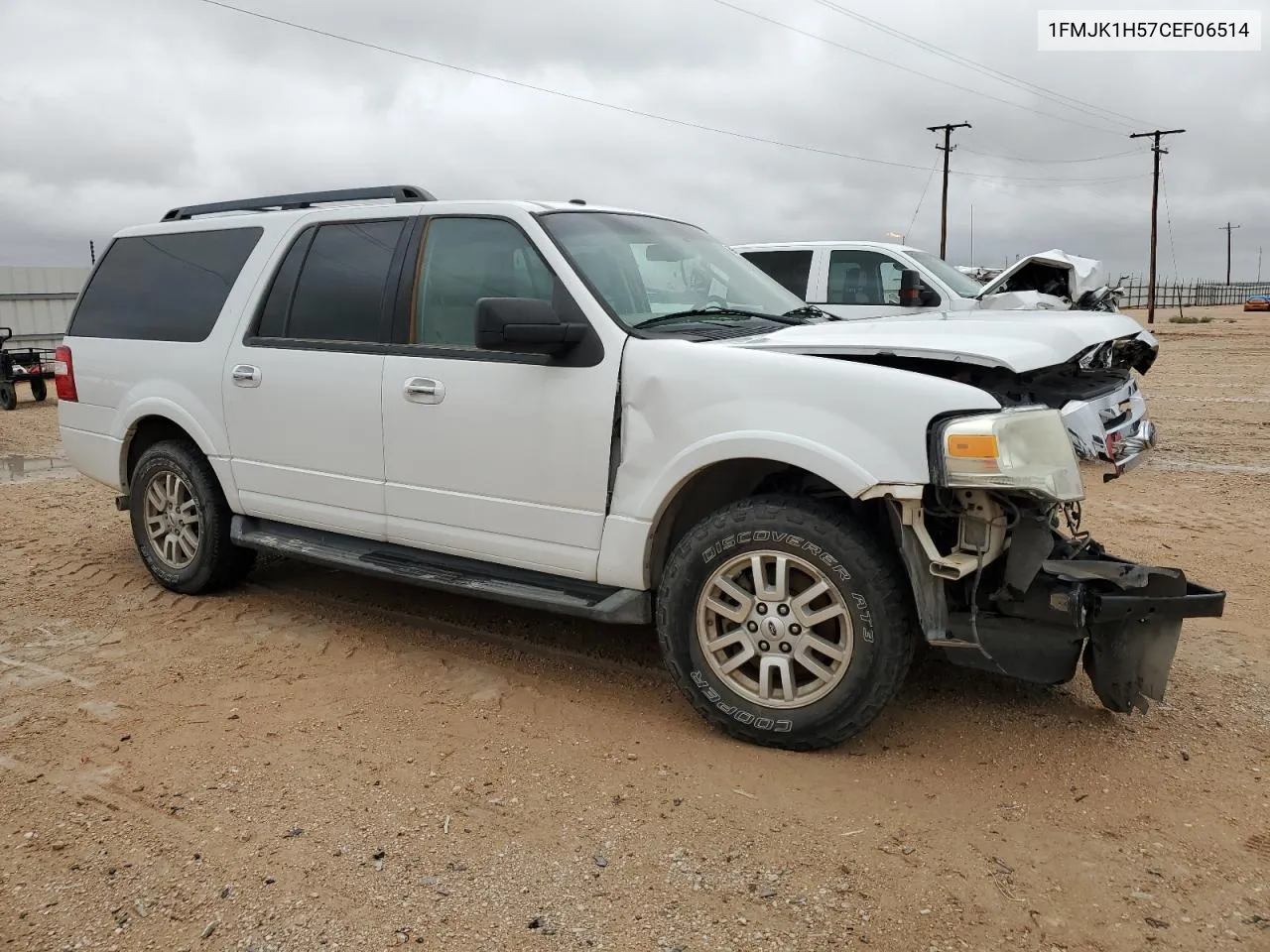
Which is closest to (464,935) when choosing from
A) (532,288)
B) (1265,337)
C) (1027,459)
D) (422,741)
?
(422,741)

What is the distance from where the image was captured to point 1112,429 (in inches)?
154

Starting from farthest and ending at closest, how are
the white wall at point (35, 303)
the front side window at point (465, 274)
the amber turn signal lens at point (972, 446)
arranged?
the white wall at point (35, 303) < the front side window at point (465, 274) < the amber turn signal lens at point (972, 446)

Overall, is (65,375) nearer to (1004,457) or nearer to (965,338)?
(965,338)

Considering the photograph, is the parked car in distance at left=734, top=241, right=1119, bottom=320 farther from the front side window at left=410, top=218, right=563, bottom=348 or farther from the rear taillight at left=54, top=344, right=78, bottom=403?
the rear taillight at left=54, top=344, right=78, bottom=403

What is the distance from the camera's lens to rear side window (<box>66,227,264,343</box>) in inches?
206

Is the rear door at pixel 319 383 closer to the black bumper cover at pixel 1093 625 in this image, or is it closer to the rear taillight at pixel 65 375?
the rear taillight at pixel 65 375

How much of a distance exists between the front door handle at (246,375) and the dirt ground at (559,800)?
1.22 metres

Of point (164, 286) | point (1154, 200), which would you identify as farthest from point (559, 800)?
point (1154, 200)

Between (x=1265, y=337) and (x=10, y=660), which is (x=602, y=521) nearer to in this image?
(x=10, y=660)

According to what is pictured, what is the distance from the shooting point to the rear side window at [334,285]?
4.58 meters

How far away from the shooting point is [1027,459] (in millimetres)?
3203

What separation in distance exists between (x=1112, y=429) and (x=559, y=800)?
8.25 feet

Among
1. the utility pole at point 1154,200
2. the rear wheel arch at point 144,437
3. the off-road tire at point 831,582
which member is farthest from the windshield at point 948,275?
the utility pole at point 1154,200

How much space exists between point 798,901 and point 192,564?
157 inches
